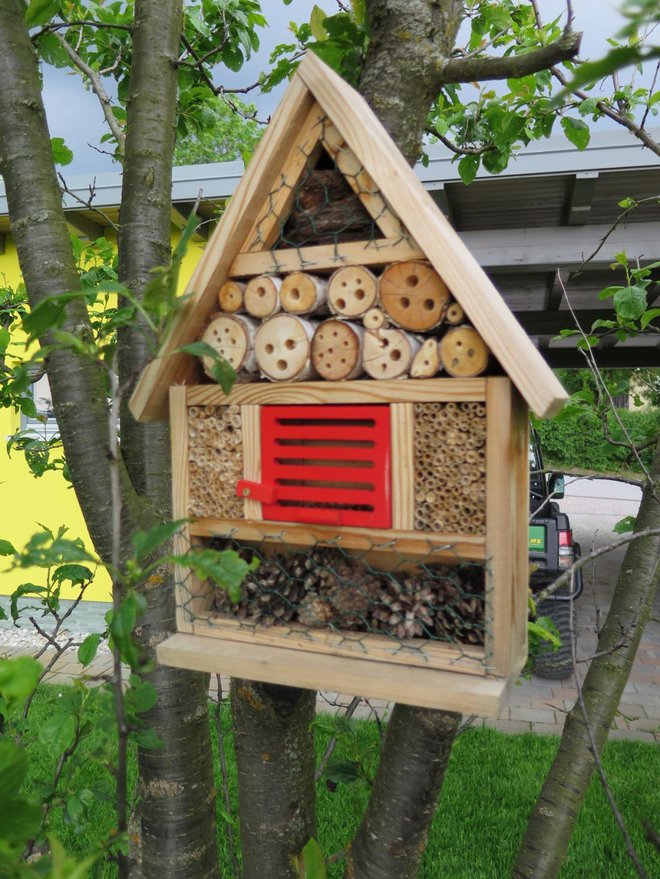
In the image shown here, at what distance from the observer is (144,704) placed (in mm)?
1116

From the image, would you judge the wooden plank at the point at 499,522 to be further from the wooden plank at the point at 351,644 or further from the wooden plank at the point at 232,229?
the wooden plank at the point at 232,229

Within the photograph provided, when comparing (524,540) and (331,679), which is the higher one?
(524,540)

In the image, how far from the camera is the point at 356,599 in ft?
4.03

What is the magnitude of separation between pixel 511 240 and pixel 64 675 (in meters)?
4.18

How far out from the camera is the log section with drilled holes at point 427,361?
110cm

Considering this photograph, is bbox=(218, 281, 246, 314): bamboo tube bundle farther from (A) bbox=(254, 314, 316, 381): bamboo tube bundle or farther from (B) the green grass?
(B) the green grass

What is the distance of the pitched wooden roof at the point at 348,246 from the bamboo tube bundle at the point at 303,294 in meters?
Answer: 0.03

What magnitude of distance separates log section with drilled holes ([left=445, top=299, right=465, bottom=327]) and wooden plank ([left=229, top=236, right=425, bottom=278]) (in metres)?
0.09

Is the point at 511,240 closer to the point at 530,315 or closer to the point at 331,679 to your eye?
the point at 530,315

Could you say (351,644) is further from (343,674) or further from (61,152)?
(61,152)

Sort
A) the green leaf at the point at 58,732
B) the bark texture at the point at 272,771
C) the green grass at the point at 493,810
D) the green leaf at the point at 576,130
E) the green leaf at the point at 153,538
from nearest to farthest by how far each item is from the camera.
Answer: the green leaf at the point at 153,538
the green leaf at the point at 58,732
the bark texture at the point at 272,771
the green leaf at the point at 576,130
the green grass at the point at 493,810

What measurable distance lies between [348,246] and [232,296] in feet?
0.73

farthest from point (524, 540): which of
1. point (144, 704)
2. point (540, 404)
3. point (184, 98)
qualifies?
point (184, 98)

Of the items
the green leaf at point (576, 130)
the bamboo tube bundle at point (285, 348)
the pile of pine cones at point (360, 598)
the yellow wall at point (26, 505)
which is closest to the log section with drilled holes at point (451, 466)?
the pile of pine cones at point (360, 598)
